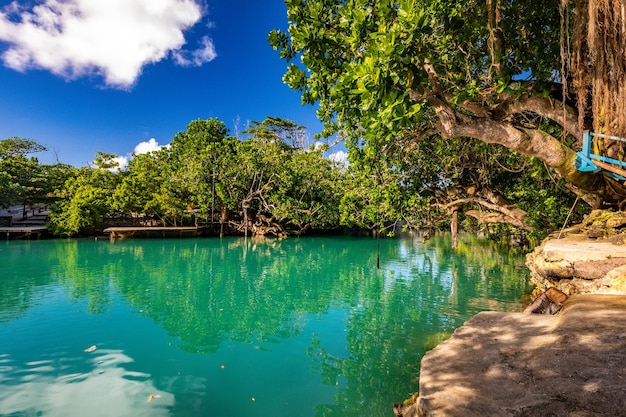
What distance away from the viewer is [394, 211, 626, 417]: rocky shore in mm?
2045

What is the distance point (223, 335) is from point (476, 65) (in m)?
7.87

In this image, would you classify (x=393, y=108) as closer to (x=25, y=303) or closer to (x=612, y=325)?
(x=612, y=325)

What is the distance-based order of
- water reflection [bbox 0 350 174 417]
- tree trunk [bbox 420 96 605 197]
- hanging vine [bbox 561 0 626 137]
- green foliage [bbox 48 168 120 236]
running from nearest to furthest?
water reflection [bbox 0 350 174 417]
hanging vine [bbox 561 0 626 137]
tree trunk [bbox 420 96 605 197]
green foliage [bbox 48 168 120 236]

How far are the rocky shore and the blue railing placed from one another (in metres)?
1.53

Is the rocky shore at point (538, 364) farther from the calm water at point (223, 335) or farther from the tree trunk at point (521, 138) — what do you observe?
the tree trunk at point (521, 138)

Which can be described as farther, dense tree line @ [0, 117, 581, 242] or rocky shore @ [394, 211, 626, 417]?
dense tree line @ [0, 117, 581, 242]

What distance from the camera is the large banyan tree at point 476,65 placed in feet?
14.8

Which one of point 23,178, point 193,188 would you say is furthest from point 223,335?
point 23,178

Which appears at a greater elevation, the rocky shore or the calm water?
the rocky shore

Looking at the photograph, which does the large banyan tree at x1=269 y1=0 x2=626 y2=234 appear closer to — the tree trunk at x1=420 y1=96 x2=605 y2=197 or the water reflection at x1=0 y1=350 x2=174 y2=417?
the tree trunk at x1=420 y1=96 x2=605 y2=197

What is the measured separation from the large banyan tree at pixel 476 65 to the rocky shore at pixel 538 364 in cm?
249

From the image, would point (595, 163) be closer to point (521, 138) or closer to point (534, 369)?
point (521, 138)

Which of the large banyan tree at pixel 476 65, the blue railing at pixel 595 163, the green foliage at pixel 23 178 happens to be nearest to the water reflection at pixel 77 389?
the large banyan tree at pixel 476 65

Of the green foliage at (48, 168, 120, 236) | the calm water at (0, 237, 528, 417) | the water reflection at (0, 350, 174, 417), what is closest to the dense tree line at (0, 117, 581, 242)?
the green foliage at (48, 168, 120, 236)
